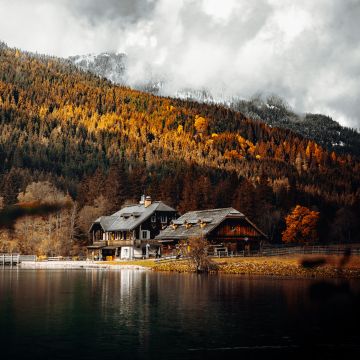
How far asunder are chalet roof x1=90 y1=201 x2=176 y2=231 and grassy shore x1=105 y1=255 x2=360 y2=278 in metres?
25.4

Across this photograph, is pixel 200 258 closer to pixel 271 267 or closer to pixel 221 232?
pixel 271 267

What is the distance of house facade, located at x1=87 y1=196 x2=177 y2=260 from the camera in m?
103

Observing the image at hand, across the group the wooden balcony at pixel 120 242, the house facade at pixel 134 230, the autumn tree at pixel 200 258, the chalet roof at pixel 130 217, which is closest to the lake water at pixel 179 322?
the autumn tree at pixel 200 258

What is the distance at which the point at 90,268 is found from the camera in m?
85.6

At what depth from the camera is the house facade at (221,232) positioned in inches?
3504

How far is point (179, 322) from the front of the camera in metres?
31.0

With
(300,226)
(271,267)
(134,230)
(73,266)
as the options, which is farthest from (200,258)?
(300,226)

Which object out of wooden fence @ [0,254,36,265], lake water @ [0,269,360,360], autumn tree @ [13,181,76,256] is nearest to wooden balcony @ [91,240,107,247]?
autumn tree @ [13,181,76,256]

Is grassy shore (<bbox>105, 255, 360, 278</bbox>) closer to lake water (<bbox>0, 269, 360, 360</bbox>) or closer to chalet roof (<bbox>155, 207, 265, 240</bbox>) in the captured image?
chalet roof (<bbox>155, 207, 265, 240</bbox>)


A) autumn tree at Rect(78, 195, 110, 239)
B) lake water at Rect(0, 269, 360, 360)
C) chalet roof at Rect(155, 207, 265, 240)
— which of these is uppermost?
autumn tree at Rect(78, 195, 110, 239)

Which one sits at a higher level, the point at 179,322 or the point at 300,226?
the point at 300,226

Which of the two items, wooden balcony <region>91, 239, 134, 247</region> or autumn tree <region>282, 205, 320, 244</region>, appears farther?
autumn tree <region>282, 205, 320, 244</region>

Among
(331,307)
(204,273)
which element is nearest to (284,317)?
(331,307)

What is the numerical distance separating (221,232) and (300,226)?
40.5 m
